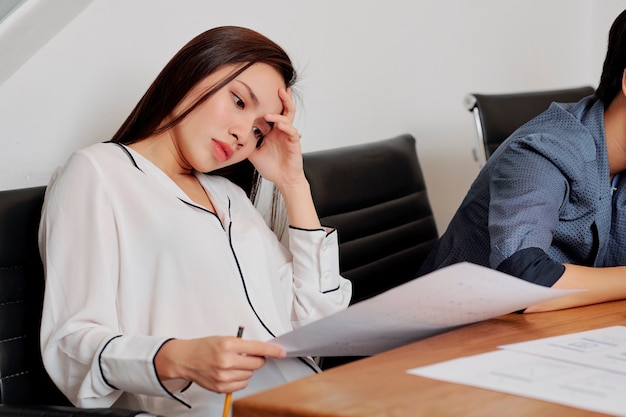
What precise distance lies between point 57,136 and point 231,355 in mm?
821

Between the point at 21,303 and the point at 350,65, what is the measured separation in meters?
1.33

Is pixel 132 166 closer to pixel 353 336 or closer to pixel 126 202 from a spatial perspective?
pixel 126 202

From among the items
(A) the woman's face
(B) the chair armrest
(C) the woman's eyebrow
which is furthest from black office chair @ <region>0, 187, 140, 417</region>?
(C) the woman's eyebrow

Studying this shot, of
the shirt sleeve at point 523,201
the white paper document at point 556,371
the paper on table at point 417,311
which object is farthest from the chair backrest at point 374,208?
→ the white paper document at point 556,371

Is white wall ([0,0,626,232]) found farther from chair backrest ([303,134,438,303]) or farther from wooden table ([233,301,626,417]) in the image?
wooden table ([233,301,626,417])

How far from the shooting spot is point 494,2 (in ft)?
9.55

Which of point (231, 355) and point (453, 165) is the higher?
point (231, 355)

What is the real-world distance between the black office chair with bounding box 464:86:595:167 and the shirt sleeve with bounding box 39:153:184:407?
4.05 ft

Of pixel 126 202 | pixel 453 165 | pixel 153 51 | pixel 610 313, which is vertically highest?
pixel 153 51

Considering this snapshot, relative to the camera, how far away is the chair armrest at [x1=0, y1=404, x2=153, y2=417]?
3.50 ft

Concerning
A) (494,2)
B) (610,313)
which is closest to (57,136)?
(610,313)

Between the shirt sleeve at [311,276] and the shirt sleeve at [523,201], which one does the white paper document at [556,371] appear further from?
the shirt sleeve at [311,276]

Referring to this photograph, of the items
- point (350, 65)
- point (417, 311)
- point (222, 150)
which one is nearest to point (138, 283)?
point (222, 150)

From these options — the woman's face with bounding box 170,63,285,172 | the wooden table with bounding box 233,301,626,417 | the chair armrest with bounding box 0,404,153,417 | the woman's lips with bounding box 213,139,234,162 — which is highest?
the woman's face with bounding box 170,63,285,172
